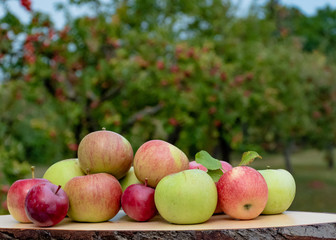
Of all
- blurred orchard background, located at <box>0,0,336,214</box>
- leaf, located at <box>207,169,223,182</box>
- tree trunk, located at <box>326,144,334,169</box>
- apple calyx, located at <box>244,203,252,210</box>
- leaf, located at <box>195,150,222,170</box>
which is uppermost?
blurred orchard background, located at <box>0,0,336,214</box>

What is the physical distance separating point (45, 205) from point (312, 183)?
61.1 feet

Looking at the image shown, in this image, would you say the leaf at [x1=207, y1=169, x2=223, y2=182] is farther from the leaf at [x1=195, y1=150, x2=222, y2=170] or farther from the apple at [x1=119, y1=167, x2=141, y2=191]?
the apple at [x1=119, y1=167, x2=141, y2=191]

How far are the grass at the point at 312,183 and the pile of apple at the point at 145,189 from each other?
4.70 m

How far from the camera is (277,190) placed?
2594 mm

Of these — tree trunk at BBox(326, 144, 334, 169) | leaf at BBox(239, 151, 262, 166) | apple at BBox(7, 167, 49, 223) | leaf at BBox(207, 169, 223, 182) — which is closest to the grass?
tree trunk at BBox(326, 144, 334, 169)

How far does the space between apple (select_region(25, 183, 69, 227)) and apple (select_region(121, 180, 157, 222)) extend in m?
0.32

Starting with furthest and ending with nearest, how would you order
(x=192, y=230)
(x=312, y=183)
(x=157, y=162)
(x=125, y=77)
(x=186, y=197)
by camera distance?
1. (x=312, y=183)
2. (x=125, y=77)
3. (x=157, y=162)
4. (x=186, y=197)
5. (x=192, y=230)

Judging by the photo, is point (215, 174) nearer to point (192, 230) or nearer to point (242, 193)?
point (242, 193)

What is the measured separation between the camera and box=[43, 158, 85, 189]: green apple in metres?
2.69

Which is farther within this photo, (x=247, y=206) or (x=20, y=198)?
(x=20, y=198)

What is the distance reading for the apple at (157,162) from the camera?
8.25ft

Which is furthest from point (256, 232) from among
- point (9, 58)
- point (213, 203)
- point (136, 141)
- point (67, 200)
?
point (136, 141)

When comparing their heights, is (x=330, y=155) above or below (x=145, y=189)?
below

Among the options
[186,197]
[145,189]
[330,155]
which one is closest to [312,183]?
[330,155]
